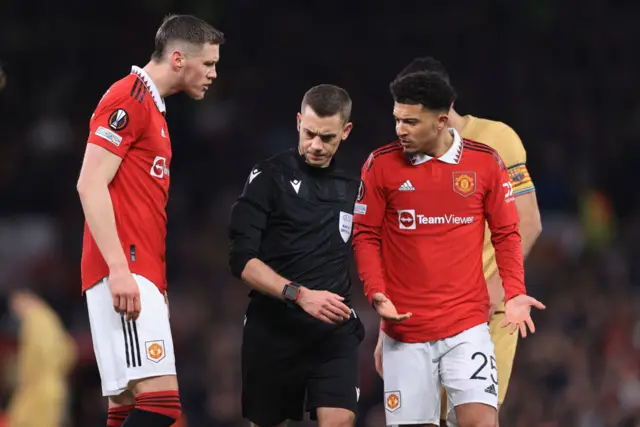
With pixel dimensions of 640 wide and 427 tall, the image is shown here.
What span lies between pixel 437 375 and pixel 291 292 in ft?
2.65

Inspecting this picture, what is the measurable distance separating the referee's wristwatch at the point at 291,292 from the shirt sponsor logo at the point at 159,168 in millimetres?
759

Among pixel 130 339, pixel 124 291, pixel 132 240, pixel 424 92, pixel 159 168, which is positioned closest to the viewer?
pixel 124 291

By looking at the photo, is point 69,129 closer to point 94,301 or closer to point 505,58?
point 505,58

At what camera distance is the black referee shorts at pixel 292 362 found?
5492 millimetres

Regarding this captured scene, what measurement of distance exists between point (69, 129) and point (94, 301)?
10.1 meters

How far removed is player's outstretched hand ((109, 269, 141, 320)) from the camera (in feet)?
15.7

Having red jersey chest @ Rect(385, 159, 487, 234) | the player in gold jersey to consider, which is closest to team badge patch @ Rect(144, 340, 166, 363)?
red jersey chest @ Rect(385, 159, 487, 234)

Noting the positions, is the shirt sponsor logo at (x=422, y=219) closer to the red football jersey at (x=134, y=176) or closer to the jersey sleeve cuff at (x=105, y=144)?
the red football jersey at (x=134, y=176)

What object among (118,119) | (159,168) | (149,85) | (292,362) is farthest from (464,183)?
(118,119)

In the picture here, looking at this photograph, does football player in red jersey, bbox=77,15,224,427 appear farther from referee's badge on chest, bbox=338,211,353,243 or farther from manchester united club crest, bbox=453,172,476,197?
manchester united club crest, bbox=453,172,476,197

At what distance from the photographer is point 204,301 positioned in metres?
13.0

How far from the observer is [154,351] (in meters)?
4.89

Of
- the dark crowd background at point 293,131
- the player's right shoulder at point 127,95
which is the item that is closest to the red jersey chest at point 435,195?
the player's right shoulder at point 127,95

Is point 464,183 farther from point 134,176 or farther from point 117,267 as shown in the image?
point 117,267
